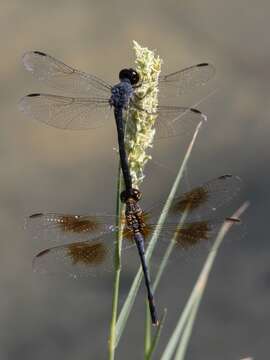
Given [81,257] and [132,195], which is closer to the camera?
[132,195]

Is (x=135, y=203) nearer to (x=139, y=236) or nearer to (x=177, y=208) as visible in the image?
(x=139, y=236)

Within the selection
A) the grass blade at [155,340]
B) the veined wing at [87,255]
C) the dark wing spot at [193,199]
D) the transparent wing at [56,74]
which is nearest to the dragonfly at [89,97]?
the transparent wing at [56,74]

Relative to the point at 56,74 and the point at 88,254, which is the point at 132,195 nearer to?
the point at 88,254

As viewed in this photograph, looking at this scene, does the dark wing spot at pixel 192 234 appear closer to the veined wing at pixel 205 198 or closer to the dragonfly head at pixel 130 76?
the veined wing at pixel 205 198

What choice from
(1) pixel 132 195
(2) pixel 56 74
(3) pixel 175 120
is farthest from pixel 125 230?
(2) pixel 56 74

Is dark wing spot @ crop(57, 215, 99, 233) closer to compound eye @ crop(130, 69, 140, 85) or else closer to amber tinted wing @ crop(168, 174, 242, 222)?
amber tinted wing @ crop(168, 174, 242, 222)

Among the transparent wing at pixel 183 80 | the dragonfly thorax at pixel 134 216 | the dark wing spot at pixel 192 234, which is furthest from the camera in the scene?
the transparent wing at pixel 183 80

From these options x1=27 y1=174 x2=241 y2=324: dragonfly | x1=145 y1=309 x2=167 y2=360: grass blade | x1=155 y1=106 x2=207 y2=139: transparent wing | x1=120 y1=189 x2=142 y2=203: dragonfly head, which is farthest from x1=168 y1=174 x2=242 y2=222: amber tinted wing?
x1=145 y1=309 x2=167 y2=360: grass blade
